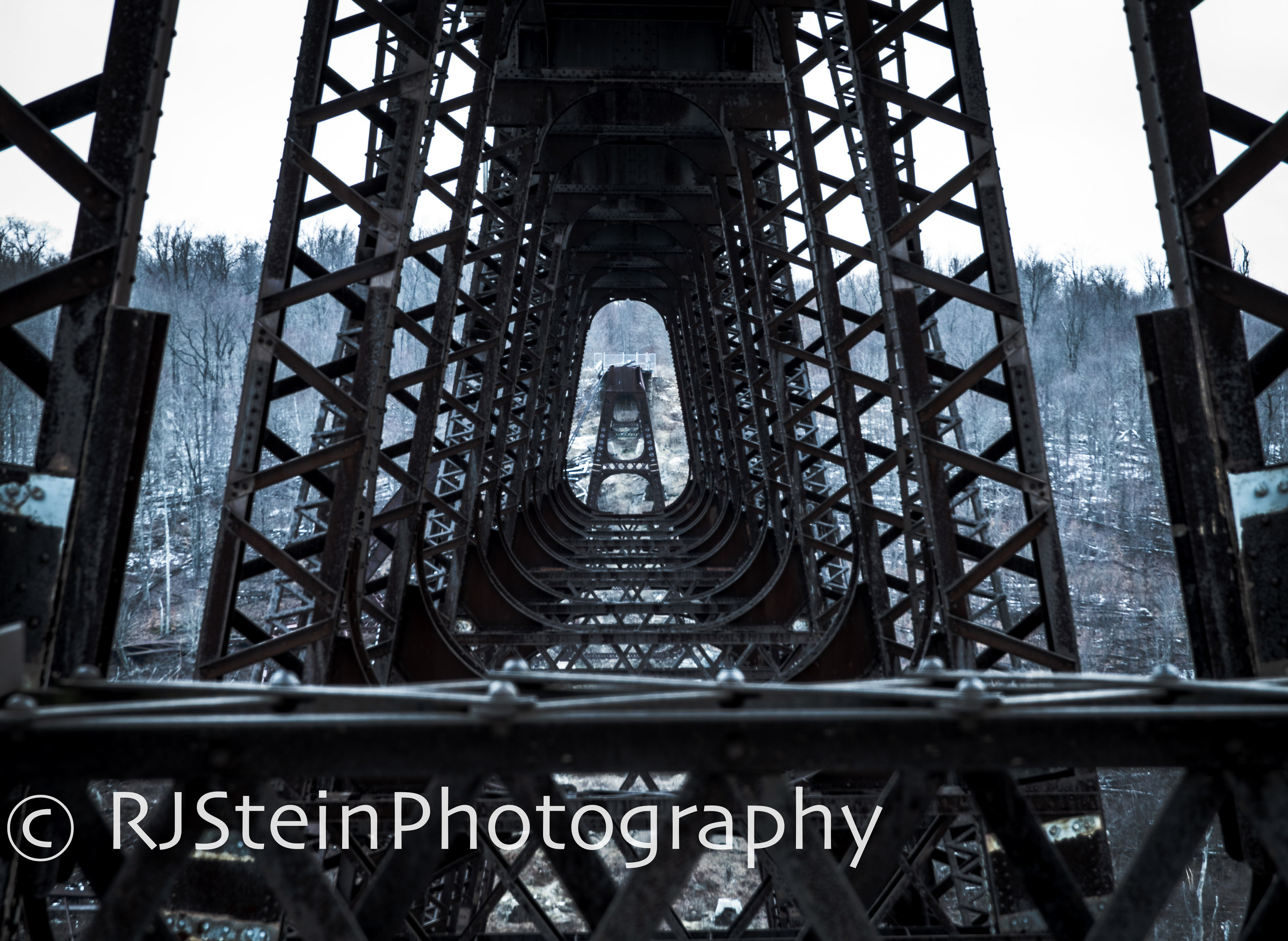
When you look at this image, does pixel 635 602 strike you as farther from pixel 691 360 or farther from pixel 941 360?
pixel 691 360

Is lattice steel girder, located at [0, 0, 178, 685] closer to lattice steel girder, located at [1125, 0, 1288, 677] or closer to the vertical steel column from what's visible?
the vertical steel column

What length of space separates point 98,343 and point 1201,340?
375 cm

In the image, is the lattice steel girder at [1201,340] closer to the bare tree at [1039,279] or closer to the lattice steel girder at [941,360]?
the lattice steel girder at [941,360]

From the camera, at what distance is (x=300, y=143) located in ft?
17.4

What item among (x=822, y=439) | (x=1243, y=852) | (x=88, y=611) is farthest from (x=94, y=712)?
(x=822, y=439)

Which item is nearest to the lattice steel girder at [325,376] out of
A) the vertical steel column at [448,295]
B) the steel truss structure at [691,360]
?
the steel truss structure at [691,360]

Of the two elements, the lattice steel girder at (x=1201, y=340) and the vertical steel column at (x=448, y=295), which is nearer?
the lattice steel girder at (x=1201, y=340)

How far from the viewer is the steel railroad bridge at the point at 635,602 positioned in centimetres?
235

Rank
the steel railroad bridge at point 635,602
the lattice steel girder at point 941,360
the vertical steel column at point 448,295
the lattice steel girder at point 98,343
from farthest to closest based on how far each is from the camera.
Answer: the vertical steel column at point 448,295 < the lattice steel girder at point 941,360 < the lattice steel girder at point 98,343 < the steel railroad bridge at point 635,602

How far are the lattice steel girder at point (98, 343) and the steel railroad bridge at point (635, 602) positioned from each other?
0.5 inches

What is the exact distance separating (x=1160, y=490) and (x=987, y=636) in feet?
137

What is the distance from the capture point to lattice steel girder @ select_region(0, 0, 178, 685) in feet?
10.9

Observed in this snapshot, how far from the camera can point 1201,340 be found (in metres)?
3.56

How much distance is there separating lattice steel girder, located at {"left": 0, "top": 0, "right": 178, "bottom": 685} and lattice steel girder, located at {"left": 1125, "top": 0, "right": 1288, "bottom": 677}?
3.50 m
